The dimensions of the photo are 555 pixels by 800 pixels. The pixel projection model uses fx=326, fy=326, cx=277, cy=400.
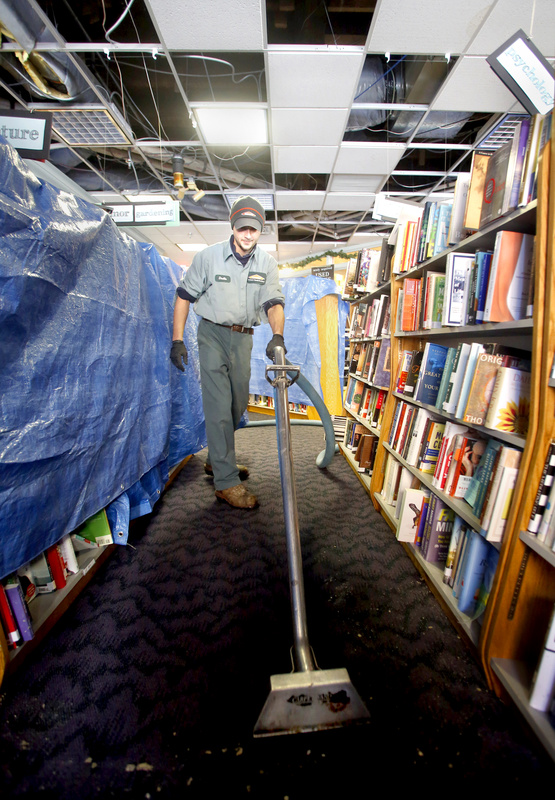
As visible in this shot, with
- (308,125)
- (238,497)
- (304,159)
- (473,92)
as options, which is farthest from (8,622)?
(304,159)

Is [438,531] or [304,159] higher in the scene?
[304,159]

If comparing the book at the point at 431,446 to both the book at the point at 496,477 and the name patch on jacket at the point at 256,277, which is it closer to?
the book at the point at 496,477

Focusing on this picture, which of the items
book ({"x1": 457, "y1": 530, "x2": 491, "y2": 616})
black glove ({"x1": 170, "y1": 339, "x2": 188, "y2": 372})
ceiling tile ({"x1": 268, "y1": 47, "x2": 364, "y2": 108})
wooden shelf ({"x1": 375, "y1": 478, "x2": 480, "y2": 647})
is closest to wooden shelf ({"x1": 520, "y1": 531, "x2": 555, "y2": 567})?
book ({"x1": 457, "y1": 530, "x2": 491, "y2": 616})

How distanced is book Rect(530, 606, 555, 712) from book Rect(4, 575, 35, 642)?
128cm

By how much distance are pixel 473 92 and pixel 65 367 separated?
4.02 metres

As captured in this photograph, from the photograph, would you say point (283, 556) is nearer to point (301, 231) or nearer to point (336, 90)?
point (336, 90)

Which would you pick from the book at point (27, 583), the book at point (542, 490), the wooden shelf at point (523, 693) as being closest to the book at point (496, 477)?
the book at point (542, 490)

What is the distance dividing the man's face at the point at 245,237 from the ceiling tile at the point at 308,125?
2.27m

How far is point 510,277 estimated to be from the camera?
923mm

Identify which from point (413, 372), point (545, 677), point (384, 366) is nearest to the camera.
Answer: point (545, 677)

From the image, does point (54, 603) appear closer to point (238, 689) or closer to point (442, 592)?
point (238, 689)

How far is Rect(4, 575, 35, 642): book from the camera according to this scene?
882mm

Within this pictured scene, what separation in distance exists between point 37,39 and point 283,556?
387 cm

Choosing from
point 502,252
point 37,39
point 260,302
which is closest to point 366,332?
point 260,302
